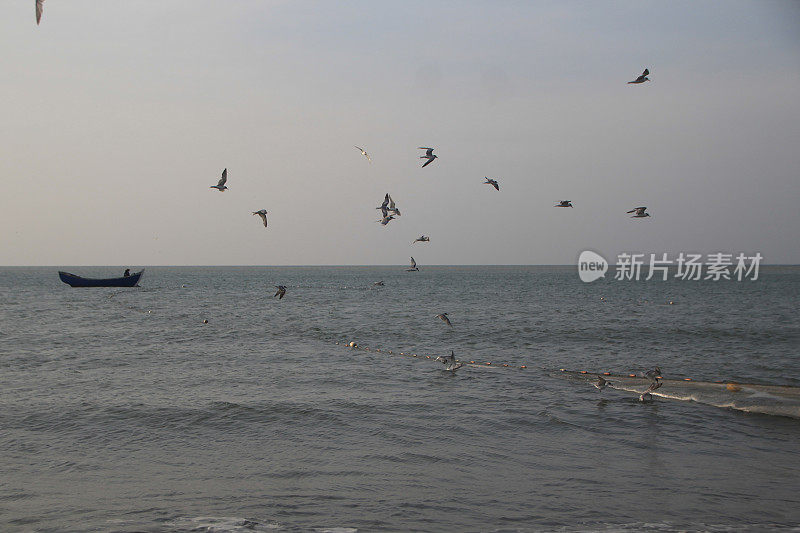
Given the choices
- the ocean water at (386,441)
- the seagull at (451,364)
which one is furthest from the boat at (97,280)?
the seagull at (451,364)

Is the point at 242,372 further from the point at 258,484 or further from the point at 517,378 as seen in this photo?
the point at 258,484

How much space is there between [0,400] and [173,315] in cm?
3507

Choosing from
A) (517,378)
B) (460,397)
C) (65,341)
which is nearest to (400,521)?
(460,397)

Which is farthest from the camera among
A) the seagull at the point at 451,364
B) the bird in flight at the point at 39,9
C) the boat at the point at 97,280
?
the boat at the point at 97,280

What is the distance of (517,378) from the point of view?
21547mm

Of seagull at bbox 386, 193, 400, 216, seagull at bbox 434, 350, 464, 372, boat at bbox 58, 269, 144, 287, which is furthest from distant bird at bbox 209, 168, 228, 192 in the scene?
boat at bbox 58, 269, 144, 287

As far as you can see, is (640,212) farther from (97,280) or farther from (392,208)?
(97,280)

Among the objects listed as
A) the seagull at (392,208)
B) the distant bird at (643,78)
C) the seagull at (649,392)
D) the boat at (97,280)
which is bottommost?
the boat at (97,280)

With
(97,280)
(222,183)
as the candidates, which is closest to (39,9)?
(222,183)

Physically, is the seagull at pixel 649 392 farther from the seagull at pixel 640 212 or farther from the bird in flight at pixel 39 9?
the bird in flight at pixel 39 9

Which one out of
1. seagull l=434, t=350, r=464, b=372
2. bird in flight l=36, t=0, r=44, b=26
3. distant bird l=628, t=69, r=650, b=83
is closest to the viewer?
bird in flight l=36, t=0, r=44, b=26

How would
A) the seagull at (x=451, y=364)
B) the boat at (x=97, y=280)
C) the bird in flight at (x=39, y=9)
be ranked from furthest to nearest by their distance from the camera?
the boat at (x=97, y=280)
the seagull at (x=451, y=364)
the bird in flight at (x=39, y=9)

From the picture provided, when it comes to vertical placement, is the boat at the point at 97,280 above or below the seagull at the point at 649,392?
below

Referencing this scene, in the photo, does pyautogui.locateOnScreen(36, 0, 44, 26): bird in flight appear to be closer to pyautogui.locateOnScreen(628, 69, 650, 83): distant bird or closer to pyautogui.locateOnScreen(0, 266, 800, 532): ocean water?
pyautogui.locateOnScreen(0, 266, 800, 532): ocean water
